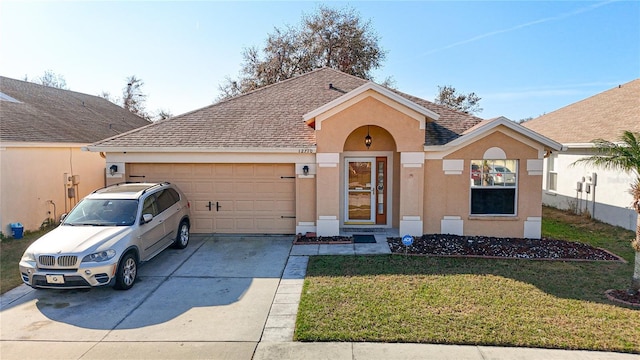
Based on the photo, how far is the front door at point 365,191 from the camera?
12000 millimetres

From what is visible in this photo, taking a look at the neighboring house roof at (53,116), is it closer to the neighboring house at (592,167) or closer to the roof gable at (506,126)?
the roof gable at (506,126)

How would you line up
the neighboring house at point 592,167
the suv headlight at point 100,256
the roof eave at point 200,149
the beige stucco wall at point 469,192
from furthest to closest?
the neighboring house at point 592,167, the roof eave at point 200,149, the beige stucco wall at point 469,192, the suv headlight at point 100,256

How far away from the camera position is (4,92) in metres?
15.8

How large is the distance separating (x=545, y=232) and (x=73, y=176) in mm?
16402

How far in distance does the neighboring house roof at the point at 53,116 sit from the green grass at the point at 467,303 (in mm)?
10753

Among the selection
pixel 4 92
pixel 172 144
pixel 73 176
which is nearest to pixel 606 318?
pixel 172 144

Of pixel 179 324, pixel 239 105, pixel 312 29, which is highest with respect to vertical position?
pixel 312 29

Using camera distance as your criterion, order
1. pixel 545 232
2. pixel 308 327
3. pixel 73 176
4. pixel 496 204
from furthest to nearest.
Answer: pixel 73 176, pixel 545 232, pixel 496 204, pixel 308 327

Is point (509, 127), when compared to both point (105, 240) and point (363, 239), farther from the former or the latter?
point (105, 240)

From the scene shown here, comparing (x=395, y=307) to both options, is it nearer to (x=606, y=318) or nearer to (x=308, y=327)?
(x=308, y=327)

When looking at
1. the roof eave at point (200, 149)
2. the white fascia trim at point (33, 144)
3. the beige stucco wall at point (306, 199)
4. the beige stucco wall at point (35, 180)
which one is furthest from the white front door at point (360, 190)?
the beige stucco wall at point (35, 180)

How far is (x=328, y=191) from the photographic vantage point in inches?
431

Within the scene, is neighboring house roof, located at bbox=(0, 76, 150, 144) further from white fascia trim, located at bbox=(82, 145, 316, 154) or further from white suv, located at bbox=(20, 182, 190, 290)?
white suv, located at bbox=(20, 182, 190, 290)

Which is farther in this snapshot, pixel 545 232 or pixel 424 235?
pixel 545 232
